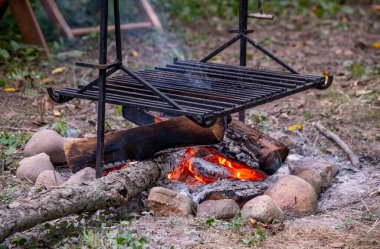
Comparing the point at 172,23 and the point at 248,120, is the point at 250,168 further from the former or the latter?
the point at 172,23

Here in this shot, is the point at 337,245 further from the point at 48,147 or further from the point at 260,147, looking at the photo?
the point at 48,147

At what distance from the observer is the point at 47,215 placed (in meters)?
3.22

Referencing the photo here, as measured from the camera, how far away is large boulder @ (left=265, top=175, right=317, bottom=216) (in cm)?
382

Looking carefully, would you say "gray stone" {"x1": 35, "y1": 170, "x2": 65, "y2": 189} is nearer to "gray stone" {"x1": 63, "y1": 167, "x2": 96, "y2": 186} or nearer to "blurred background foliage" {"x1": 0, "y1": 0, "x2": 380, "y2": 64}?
"gray stone" {"x1": 63, "y1": 167, "x2": 96, "y2": 186}

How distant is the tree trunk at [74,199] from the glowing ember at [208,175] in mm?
296

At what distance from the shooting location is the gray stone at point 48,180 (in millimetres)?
3976

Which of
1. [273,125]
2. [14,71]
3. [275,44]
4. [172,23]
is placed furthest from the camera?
[172,23]

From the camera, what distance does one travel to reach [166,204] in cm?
364

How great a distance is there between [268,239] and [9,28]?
4880 mm

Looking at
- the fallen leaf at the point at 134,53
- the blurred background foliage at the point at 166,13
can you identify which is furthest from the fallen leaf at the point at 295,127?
the blurred background foliage at the point at 166,13

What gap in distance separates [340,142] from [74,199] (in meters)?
2.32

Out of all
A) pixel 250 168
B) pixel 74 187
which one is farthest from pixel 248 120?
pixel 74 187

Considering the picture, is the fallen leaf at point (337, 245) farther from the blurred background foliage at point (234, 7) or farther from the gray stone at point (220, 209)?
the blurred background foliage at point (234, 7)

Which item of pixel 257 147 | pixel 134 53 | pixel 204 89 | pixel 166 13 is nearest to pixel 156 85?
pixel 204 89
